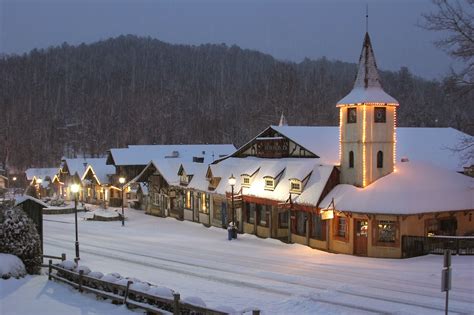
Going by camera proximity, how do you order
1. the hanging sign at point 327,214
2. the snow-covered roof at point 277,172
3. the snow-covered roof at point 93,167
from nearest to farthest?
1. the hanging sign at point 327,214
2. the snow-covered roof at point 277,172
3. the snow-covered roof at point 93,167

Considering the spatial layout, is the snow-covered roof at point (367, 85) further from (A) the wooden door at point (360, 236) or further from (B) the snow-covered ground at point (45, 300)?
(B) the snow-covered ground at point (45, 300)

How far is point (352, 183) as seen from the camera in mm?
33281

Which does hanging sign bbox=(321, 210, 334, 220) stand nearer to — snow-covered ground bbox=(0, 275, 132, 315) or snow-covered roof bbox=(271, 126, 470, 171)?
snow-covered roof bbox=(271, 126, 470, 171)

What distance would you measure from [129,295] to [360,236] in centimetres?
1671

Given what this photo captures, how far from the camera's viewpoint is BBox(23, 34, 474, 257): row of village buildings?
1201 inches

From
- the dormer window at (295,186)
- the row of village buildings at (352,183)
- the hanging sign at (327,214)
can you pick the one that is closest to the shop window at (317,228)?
the row of village buildings at (352,183)

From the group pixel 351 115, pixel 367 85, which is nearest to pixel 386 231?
pixel 351 115

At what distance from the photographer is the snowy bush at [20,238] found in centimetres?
2314

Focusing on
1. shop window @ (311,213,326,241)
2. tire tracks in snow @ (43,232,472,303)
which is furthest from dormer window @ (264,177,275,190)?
tire tracks in snow @ (43,232,472,303)

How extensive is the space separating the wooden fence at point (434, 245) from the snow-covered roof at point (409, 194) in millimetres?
1534

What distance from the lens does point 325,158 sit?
3725 centimetres

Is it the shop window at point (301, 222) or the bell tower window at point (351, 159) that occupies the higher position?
the bell tower window at point (351, 159)

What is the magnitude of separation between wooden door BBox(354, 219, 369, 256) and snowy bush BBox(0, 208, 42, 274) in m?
16.9

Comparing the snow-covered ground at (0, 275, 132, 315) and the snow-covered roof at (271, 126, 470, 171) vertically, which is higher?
the snow-covered roof at (271, 126, 470, 171)
